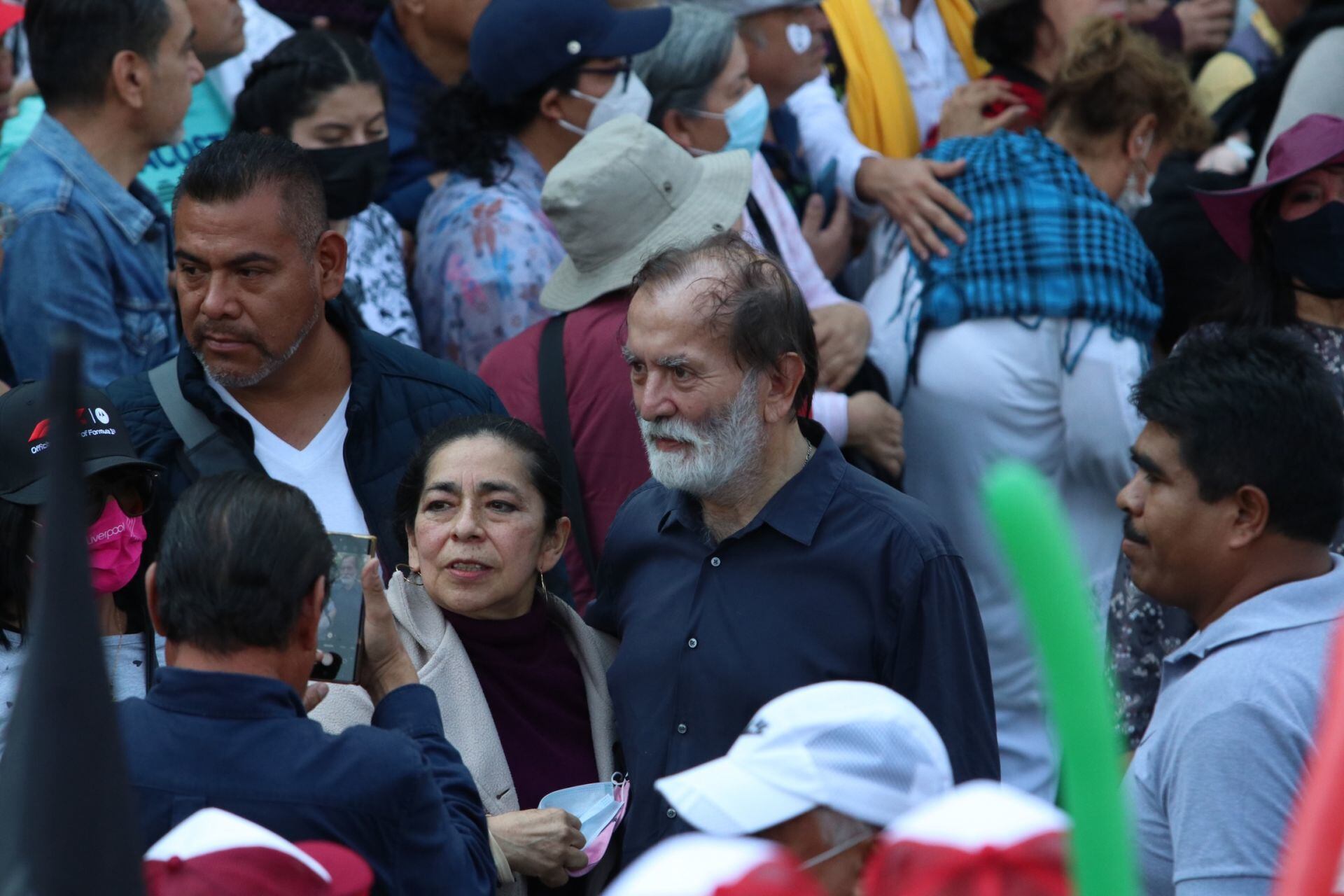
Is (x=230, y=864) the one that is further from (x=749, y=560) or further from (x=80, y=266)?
(x=80, y=266)

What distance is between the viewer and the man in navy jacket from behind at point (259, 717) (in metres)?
2.28

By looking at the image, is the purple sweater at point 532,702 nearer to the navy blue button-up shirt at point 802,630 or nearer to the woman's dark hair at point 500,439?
the navy blue button-up shirt at point 802,630

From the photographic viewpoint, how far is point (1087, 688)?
3.61ft

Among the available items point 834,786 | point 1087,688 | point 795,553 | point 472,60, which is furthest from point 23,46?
point 1087,688

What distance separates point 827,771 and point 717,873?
1.95 feet

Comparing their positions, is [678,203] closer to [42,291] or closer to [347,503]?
[347,503]

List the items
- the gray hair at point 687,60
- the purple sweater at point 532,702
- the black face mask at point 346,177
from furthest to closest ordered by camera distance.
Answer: the gray hair at point 687,60, the black face mask at point 346,177, the purple sweater at point 532,702

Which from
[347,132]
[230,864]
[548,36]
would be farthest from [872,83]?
[230,864]

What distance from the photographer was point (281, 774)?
2283mm

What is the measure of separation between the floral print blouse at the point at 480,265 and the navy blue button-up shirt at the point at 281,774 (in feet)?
7.45

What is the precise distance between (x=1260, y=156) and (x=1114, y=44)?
904mm

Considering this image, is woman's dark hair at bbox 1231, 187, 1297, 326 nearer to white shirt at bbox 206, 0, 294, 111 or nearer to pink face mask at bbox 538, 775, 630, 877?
pink face mask at bbox 538, 775, 630, 877

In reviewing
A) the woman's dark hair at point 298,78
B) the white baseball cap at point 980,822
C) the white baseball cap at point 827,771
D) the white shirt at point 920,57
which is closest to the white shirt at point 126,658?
the white baseball cap at point 827,771

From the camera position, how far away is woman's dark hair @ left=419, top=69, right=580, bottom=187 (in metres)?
4.79
